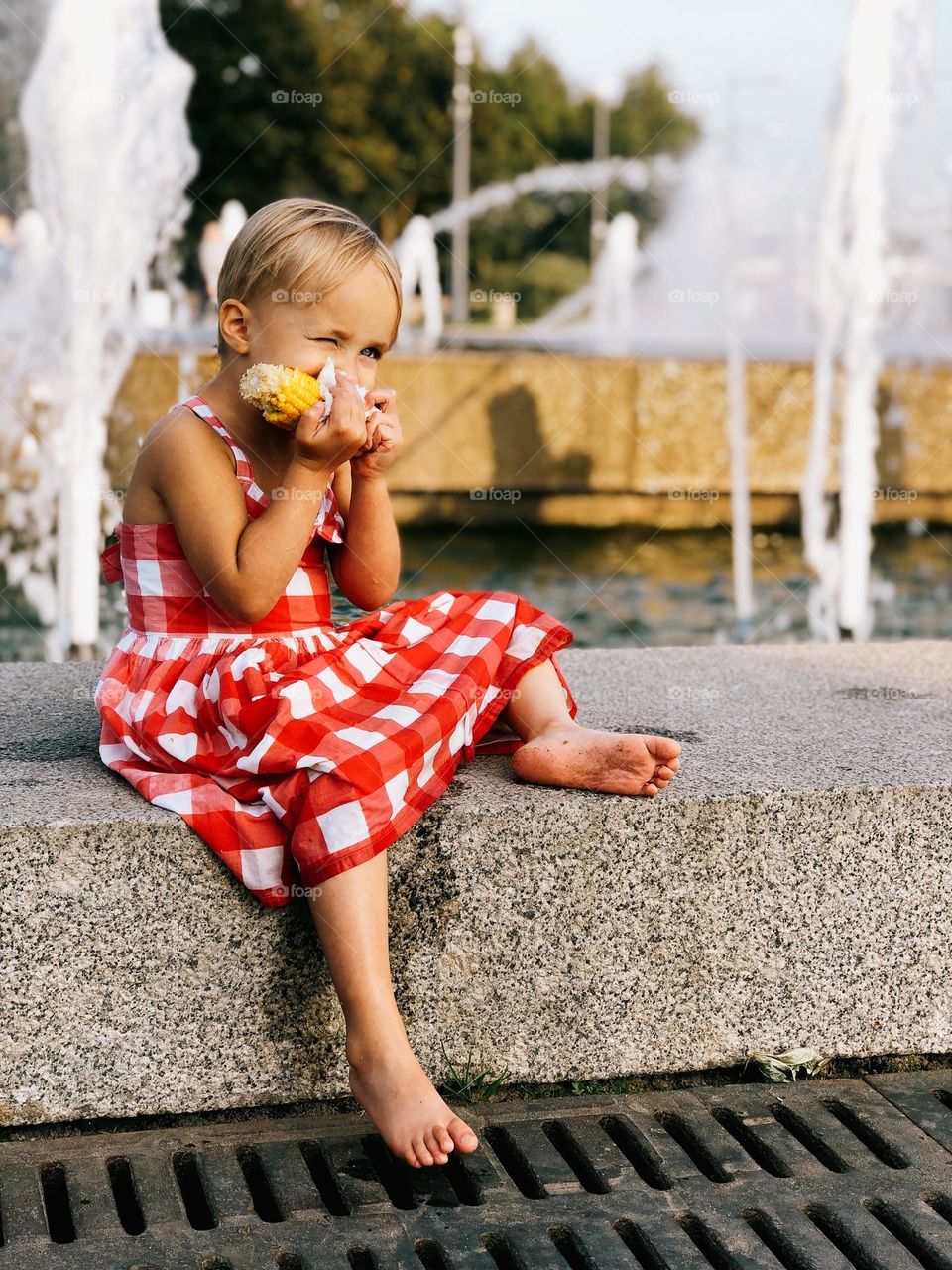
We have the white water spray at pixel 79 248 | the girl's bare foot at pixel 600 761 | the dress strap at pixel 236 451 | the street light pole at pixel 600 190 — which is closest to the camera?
the girl's bare foot at pixel 600 761

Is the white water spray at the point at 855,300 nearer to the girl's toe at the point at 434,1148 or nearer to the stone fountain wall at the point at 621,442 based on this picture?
the stone fountain wall at the point at 621,442

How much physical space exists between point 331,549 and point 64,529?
13.8 ft

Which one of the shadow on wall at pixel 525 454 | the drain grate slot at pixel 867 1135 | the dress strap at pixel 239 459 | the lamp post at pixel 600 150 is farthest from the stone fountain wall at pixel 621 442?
the lamp post at pixel 600 150

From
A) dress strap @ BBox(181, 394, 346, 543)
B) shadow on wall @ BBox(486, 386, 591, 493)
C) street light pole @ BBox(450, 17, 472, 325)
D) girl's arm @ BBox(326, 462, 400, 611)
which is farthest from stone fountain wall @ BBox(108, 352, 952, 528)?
street light pole @ BBox(450, 17, 472, 325)

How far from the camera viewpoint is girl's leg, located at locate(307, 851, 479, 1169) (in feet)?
6.28

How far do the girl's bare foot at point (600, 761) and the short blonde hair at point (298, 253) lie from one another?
25.2 inches

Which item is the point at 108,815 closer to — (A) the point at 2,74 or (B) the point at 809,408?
(B) the point at 809,408

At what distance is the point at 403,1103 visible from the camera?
1903 mm

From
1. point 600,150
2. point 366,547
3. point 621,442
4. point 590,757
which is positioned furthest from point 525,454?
point 600,150

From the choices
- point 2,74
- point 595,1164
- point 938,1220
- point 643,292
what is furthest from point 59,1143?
point 643,292

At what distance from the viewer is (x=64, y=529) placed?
6.36m

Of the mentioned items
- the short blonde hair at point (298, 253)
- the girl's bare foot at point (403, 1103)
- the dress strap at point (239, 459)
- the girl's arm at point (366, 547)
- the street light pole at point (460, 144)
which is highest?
the street light pole at point (460, 144)

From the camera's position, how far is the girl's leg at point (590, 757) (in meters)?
2.10

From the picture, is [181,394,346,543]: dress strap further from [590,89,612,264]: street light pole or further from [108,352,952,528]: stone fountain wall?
[590,89,612,264]: street light pole
